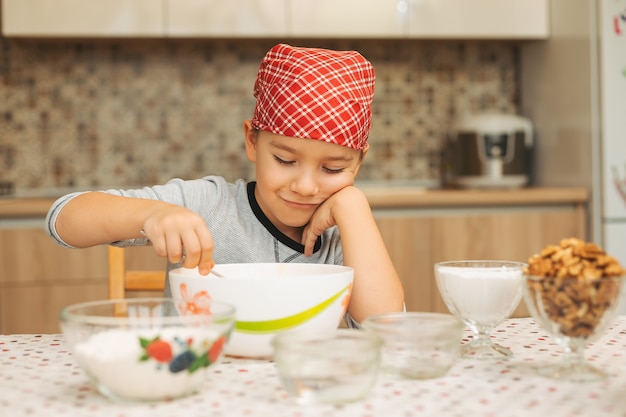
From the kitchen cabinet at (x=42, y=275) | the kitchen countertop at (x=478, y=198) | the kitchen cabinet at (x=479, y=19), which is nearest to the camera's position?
the kitchen cabinet at (x=42, y=275)

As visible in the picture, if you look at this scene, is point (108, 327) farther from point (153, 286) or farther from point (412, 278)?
point (412, 278)

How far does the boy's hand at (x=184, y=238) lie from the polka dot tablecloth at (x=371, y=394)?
11 cm

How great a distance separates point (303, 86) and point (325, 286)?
373 mm

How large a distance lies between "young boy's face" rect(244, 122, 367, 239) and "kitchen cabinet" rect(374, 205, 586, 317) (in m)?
1.25

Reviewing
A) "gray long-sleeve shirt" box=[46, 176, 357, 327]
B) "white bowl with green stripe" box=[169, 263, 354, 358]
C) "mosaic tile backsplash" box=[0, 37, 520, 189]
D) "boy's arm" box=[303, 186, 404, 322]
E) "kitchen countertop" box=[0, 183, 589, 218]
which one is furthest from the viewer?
"mosaic tile backsplash" box=[0, 37, 520, 189]

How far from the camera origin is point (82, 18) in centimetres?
246

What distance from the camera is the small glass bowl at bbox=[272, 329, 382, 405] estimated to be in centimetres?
62

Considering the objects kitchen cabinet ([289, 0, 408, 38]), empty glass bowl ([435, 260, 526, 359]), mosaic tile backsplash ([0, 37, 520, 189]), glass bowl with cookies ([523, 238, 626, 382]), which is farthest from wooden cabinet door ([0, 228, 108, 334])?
glass bowl with cookies ([523, 238, 626, 382])

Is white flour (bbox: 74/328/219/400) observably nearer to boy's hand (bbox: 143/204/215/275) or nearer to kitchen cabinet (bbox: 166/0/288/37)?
boy's hand (bbox: 143/204/215/275)

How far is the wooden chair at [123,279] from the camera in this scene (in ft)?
4.11

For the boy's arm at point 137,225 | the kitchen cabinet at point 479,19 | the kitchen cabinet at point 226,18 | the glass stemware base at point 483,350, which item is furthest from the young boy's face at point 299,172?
the kitchen cabinet at point 479,19

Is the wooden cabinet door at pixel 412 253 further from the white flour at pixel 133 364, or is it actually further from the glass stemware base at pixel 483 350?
the white flour at pixel 133 364

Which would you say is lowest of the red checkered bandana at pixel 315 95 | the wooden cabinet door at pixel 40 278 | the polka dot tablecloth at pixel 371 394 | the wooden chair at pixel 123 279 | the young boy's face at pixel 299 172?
the wooden cabinet door at pixel 40 278

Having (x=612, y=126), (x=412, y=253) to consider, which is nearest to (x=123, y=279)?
(x=412, y=253)
